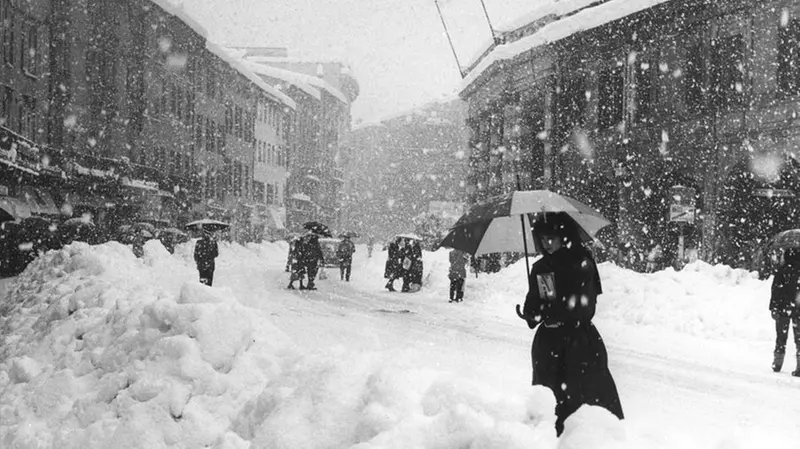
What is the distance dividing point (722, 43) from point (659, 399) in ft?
67.0

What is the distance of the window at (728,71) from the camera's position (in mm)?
25062

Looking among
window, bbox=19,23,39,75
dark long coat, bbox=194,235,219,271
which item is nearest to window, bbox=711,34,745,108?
dark long coat, bbox=194,235,219,271

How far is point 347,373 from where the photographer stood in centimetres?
482

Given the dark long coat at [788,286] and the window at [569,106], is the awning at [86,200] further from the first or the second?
the dark long coat at [788,286]

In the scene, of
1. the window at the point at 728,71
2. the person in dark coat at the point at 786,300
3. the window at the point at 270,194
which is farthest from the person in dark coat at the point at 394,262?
the window at the point at 270,194

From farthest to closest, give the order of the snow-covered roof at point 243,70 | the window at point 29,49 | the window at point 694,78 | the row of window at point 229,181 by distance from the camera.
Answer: the row of window at point 229,181 → the snow-covered roof at point 243,70 → the window at point 29,49 → the window at point 694,78

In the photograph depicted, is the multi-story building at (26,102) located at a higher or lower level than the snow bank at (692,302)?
higher

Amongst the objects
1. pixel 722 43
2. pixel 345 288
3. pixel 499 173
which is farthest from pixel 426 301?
pixel 499 173

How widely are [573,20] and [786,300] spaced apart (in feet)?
78.4

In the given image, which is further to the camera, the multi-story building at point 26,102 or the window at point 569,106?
the window at point 569,106

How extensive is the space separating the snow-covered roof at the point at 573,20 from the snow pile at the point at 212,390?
2422cm

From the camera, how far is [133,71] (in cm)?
4331

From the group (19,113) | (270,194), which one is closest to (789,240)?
(19,113)

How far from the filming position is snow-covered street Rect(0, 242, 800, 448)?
4.13 metres
